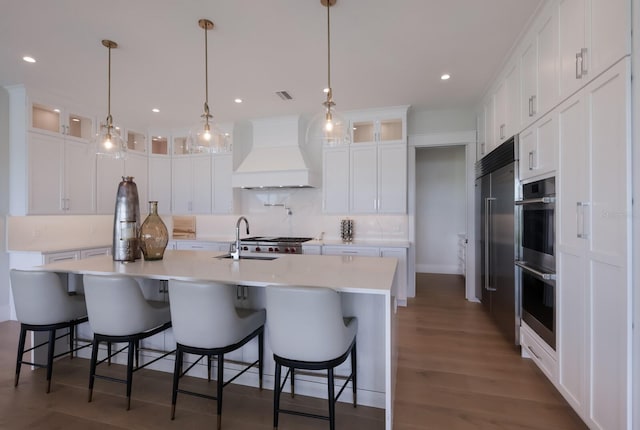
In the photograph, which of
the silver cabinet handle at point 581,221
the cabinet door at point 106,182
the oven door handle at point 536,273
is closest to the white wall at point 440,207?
the oven door handle at point 536,273

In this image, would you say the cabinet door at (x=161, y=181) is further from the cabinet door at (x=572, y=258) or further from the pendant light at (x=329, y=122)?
the cabinet door at (x=572, y=258)

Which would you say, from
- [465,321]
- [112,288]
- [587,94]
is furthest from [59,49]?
[465,321]

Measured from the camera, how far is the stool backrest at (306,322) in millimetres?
1587

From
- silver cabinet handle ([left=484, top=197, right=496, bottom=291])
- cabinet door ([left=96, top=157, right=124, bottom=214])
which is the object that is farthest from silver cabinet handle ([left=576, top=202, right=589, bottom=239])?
cabinet door ([left=96, top=157, right=124, bottom=214])

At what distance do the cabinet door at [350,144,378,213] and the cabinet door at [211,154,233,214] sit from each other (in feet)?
6.63

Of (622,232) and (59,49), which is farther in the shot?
(59,49)

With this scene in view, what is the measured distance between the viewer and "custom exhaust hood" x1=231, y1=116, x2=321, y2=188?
4602 mm

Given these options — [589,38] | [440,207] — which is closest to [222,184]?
[440,207]

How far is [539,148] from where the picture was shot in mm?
2338

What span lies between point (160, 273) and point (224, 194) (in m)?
3.20

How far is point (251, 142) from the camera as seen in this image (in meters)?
5.29

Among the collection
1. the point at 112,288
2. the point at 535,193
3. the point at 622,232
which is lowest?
the point at 112,288

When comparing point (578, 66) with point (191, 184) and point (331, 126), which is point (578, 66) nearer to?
point (331, 126)

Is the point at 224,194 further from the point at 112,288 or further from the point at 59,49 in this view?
the point at 112,288
